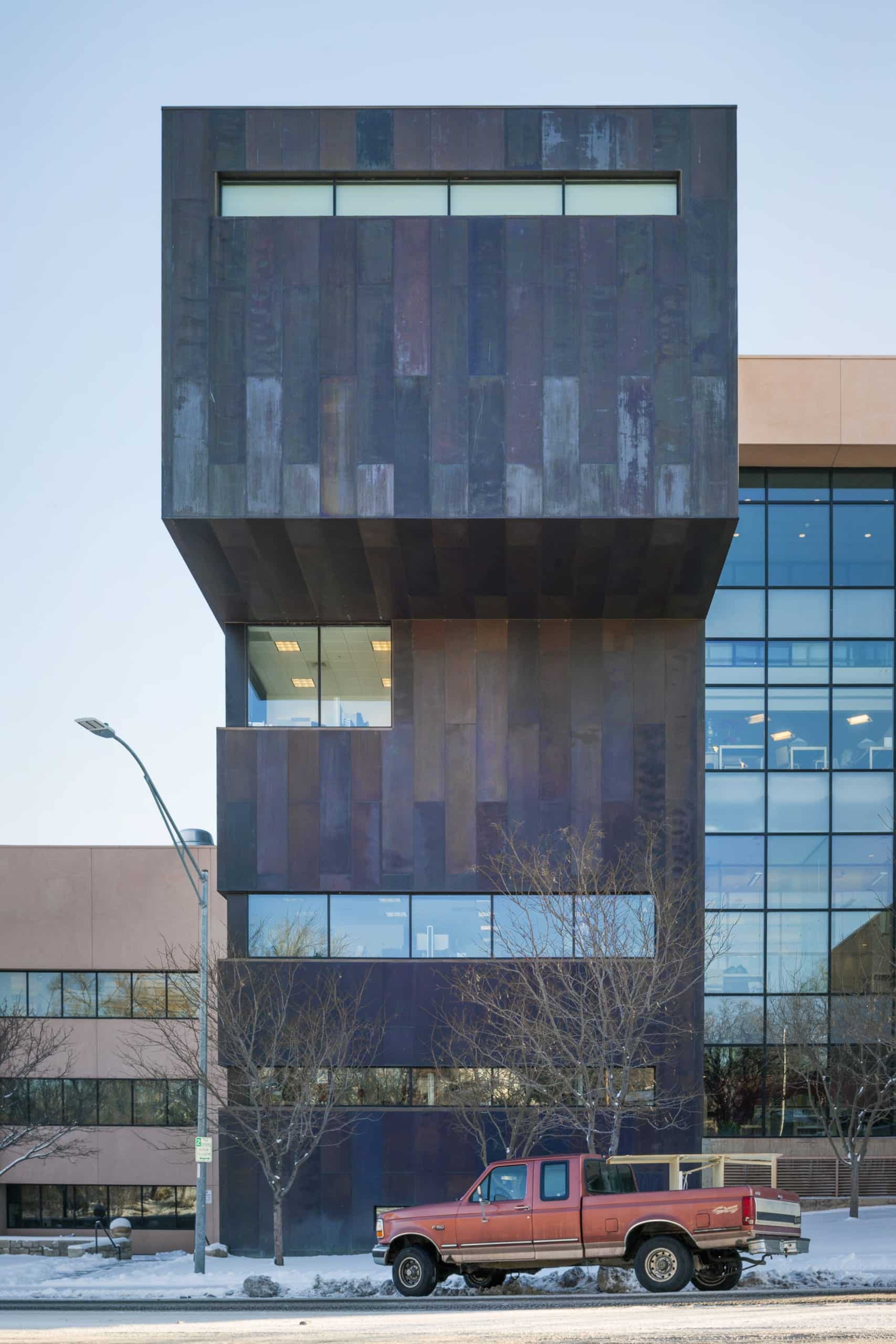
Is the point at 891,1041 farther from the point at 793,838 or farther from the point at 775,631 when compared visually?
the point at 775,631

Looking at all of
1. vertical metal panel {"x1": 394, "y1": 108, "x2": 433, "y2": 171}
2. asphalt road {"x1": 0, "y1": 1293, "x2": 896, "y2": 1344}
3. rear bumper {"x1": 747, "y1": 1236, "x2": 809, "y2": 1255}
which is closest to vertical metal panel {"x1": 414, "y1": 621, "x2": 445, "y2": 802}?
vertical metal panel {"x1": 394, "y1": 108, "x2": 433, "y2": 171}

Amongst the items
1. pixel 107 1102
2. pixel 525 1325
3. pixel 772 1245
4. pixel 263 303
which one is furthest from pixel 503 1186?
pixel 107 1102

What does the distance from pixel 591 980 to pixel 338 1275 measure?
22.5 feet

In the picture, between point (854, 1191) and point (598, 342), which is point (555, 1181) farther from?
point (598, 342)

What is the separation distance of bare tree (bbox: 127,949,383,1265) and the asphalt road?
8488mm

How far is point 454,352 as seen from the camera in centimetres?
2725

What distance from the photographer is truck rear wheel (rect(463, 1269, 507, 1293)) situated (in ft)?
61.3

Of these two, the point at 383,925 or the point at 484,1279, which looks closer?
the point at 484,1279

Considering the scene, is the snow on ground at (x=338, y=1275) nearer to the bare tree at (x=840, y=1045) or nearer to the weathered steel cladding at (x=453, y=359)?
the bare tree at (x=840, y=1045)

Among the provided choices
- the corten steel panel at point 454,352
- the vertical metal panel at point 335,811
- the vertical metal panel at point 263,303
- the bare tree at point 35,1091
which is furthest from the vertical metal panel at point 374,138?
the bare tree at point 35,1091

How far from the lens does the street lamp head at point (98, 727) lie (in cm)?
2045

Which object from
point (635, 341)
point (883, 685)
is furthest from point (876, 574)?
point (635, 341)

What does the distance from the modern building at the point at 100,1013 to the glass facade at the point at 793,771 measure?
1452 centimetres

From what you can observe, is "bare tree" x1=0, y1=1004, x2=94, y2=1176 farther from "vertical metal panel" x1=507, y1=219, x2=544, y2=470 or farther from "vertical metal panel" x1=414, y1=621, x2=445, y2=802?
"vertical metal panel" x1=507, y1=219, x2=544, y2=470
